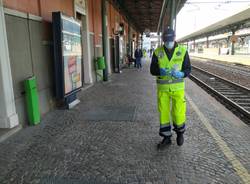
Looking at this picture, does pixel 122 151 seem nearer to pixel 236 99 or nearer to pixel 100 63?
pixel 236 99

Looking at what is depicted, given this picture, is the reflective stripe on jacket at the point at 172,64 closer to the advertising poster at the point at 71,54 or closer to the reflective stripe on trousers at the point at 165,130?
the reflective stripe on trousers at the point at 165,130

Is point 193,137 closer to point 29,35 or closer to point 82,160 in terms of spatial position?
point 82,160

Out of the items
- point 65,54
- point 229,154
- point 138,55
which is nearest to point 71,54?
point 65,54

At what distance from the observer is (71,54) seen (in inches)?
294

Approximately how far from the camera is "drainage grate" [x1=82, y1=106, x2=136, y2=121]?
6.51 m

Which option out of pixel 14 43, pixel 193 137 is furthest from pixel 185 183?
pixel 14 43

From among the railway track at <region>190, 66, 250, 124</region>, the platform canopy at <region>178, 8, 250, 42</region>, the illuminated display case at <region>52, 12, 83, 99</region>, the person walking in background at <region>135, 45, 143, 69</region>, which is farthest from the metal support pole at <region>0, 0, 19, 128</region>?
the platform canopy at <region>178, 8, 250, 42</region>

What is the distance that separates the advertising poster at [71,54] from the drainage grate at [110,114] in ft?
2.98

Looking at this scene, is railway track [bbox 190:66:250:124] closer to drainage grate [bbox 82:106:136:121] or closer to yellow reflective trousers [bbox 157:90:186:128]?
drainage grate [bbox 82:106:136:121]

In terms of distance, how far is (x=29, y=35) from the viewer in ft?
19.9

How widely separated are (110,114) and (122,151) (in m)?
2.47

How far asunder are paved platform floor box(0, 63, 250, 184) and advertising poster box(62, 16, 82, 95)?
926 mm

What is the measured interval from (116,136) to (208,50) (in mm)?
66544

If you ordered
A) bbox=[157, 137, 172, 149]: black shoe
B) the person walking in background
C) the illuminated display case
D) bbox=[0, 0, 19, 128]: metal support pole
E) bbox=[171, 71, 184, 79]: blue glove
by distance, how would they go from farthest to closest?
the person walking in background < the illuminated display case < bbox=[0, 0, 19, 128]: metal support pole < bbox=[157, 137, 172, 149]: black shoe < bbox=[171, 71, 184, 79]: blue glove
